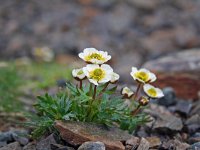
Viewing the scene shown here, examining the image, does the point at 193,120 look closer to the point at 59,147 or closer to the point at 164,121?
the point at 164,121

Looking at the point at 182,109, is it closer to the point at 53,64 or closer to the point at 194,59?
the point at 194,59

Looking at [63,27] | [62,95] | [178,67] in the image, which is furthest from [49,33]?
[62,95]

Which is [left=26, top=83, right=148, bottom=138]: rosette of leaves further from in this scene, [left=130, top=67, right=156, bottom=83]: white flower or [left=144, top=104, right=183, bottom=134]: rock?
[left=144, top=104, right=183, bottom=134]: rock

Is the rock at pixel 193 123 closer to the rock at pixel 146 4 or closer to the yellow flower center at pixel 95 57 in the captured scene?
the yellow flower center at pixel 95 57

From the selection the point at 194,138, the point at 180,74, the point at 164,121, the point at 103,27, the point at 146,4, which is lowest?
the point at 194,138

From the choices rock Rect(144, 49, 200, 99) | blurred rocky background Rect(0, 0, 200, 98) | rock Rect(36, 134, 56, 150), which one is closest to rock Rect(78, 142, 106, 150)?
rock Rect(36, 134, 56, 150)

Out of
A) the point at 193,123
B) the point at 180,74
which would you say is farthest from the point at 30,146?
the point at 180,74
